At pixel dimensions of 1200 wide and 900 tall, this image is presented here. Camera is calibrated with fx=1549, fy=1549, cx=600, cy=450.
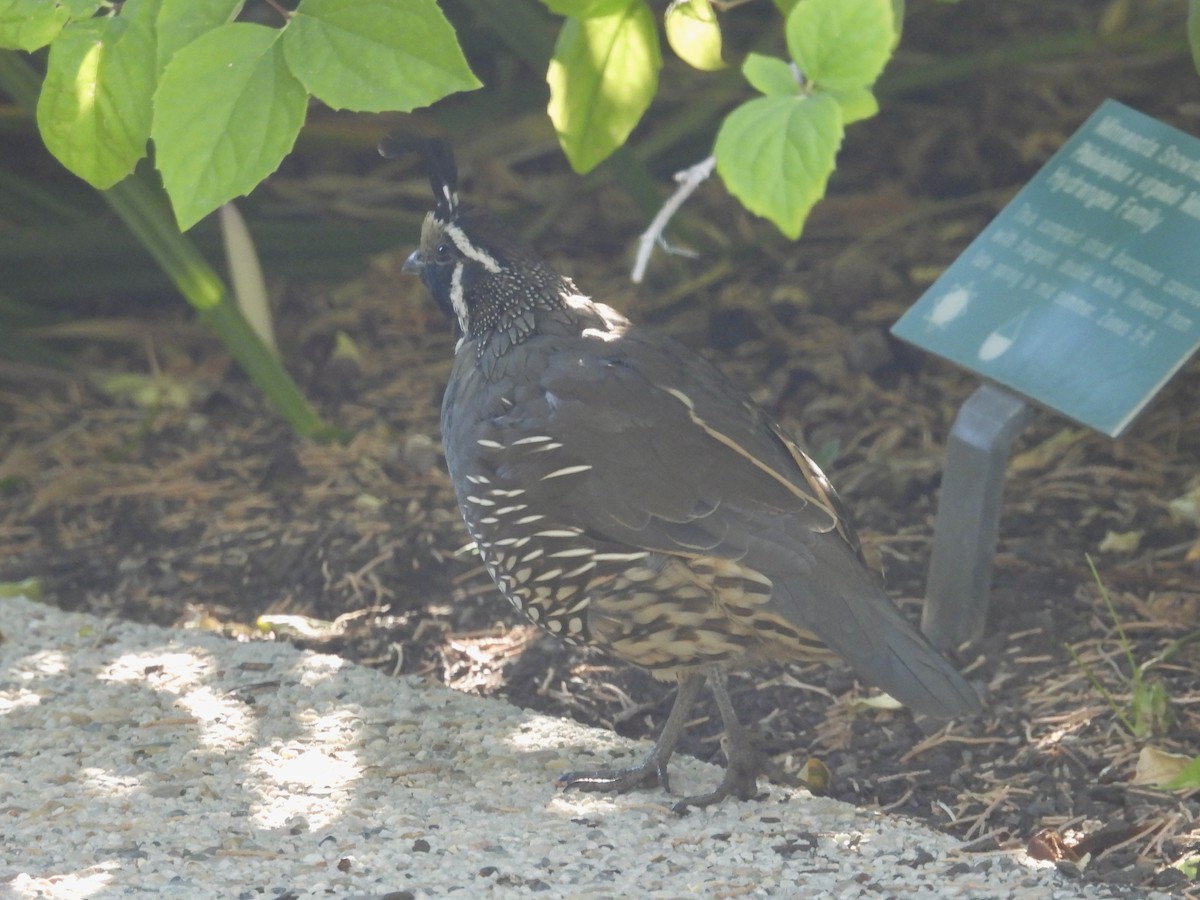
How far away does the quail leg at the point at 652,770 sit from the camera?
3.42 meters

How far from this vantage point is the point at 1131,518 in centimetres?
434

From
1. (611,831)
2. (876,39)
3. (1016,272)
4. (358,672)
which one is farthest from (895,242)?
(876,39)

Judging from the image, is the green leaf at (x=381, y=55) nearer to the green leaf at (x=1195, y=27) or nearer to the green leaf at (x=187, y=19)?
the green leaf at (x=187, y=19)

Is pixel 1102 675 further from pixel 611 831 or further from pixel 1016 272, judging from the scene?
pixel 611 831

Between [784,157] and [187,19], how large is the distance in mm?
911

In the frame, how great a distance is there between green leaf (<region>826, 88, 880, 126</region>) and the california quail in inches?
50.5

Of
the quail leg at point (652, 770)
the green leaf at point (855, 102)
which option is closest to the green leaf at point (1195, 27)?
the green leaf at point (855, 102)

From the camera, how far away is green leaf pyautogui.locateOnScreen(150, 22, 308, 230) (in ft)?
6.83

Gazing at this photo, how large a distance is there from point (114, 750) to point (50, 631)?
835 mm

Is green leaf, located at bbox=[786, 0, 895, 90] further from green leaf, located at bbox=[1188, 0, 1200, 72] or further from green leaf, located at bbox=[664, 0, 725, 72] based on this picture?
green leaf, located at bbox=[1188, 0, 1200, 72]

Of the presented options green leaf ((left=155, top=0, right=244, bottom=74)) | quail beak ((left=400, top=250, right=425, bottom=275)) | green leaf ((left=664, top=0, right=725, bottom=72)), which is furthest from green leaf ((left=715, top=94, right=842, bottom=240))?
quail beak ((left=400, top=250, right=425, bottom=275))

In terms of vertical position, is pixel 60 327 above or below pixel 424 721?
above

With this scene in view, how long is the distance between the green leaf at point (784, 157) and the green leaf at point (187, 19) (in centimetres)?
78

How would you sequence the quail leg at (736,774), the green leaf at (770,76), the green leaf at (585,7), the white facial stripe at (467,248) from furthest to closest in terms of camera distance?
the white facial stripe at (467,248)
the quail leg at (736,774)
the green leaf at (585,7)
the green leaf at (770,76)
